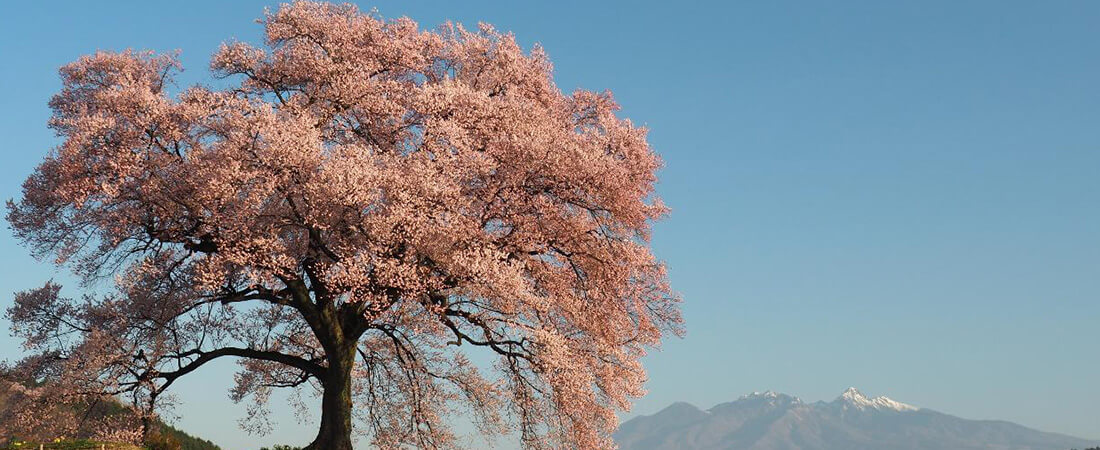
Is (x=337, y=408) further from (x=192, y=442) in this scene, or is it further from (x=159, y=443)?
(x=192, y=442)

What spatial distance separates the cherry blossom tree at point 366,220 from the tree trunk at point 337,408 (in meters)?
0.06

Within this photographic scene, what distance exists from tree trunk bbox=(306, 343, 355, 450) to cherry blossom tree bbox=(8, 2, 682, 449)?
2.5 inches

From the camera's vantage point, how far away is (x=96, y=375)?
111 ft

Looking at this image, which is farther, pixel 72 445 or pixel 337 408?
pixel 337 408

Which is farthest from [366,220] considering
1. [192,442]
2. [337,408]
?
[192,442]

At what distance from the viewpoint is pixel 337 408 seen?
115 ft

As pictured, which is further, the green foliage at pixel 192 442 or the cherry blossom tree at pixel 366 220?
the green foliage at pixel 192 442

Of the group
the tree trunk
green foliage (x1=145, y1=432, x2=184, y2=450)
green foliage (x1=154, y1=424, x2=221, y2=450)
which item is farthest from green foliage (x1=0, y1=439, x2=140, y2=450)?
green foliage (x1=154, y1=424, x2=221, y2=450)

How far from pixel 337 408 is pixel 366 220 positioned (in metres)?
8.29

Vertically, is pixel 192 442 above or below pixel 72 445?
above

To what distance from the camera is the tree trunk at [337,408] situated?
→ 34875mm

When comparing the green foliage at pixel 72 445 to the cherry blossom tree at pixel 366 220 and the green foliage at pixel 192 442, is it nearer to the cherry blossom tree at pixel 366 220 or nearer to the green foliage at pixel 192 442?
the cherry blossom tree at pixel 366 220

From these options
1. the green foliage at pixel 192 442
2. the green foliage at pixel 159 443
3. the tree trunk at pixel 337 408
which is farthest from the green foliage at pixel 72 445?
the green foliage at pixel 192 442

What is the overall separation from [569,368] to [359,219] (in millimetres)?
7906
